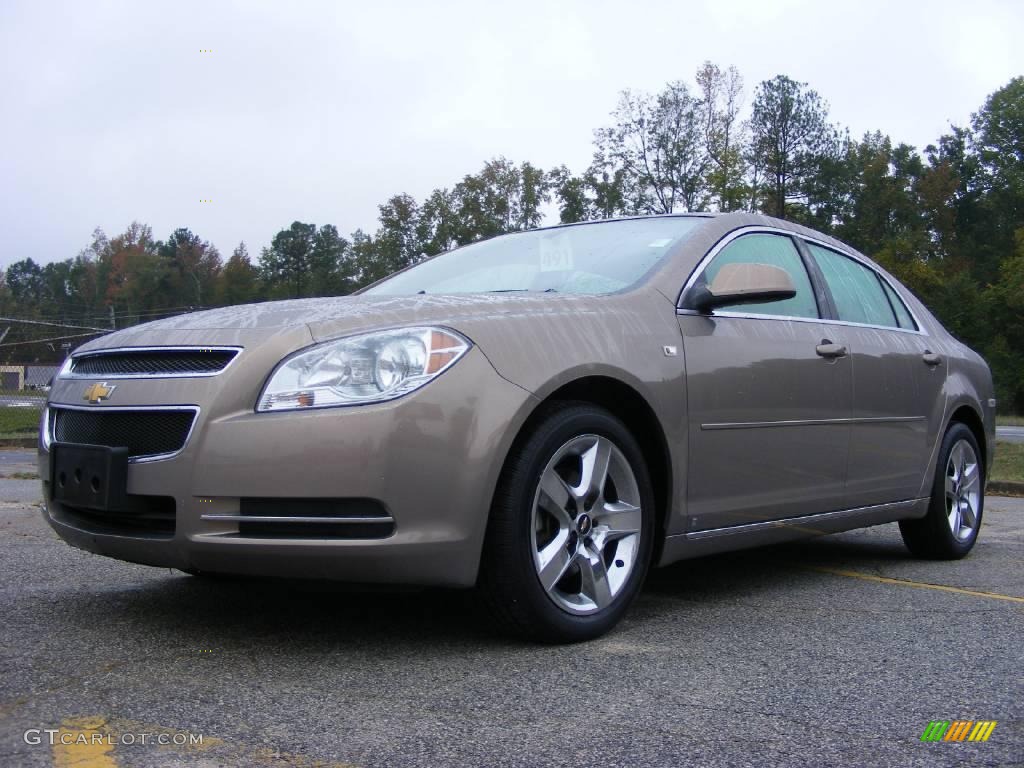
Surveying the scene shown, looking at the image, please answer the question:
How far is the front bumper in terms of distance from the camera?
2910 mm

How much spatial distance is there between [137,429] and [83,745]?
42.0 inches

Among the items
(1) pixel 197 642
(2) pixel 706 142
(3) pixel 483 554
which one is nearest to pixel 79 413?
(1) pixel 197 642

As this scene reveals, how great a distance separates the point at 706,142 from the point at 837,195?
12.2 meters

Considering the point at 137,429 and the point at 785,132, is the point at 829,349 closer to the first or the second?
the point at 137,429

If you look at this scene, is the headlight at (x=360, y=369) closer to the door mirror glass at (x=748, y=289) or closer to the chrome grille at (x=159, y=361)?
the chrome grille at (x=159, y=361)

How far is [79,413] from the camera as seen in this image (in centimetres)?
332

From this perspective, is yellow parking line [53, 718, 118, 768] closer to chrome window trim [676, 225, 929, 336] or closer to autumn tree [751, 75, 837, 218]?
chrome window trim [676, 225, 929, 336]

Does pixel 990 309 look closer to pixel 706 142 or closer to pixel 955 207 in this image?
pixel 955 207

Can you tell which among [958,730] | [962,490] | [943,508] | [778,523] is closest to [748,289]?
[778,523]

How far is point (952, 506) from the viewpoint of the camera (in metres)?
5.50

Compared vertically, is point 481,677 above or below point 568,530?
below

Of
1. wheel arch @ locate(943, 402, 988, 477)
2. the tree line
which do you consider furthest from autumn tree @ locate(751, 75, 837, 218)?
wheel arch @ locate(943, 402, 988, 477)

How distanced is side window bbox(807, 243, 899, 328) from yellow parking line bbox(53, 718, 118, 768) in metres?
3.50

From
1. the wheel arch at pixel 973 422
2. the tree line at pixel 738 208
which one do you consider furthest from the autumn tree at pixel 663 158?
the wheel arch at pixel 973 422
